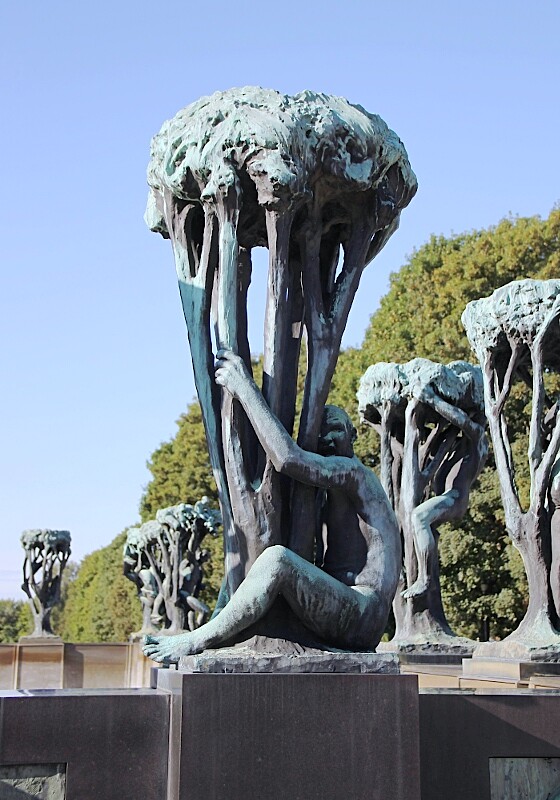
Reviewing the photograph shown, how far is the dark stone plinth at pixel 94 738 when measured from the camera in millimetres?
4363

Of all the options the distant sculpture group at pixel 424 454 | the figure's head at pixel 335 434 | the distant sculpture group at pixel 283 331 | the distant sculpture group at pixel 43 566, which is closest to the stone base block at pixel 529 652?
the distant sculpture group at pixel 424 454

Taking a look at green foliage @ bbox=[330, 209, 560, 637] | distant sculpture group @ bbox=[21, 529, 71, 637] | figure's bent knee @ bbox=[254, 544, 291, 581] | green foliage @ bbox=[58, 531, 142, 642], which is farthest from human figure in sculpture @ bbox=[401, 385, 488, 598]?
green foliage @ bbox=[58, 531, 142, 642]

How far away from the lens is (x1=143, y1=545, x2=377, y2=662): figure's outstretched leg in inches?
190

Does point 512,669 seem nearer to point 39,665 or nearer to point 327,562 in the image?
point 327,562

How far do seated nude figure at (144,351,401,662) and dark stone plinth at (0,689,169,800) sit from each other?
1.33 feet

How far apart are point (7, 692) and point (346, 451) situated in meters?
2.11

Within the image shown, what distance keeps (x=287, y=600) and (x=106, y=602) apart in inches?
1896

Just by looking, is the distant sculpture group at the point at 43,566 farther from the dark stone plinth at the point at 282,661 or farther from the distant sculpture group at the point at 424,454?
the dark stone plinth at the point at 282,661

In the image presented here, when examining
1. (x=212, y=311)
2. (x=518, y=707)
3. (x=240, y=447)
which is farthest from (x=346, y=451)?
(x=518, y=707)

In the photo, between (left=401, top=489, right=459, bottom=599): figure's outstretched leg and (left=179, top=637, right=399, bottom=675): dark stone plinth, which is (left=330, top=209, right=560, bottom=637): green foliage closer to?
Answer: (left=401, top=489, right=459, bottom=599): figure's outstretched leg

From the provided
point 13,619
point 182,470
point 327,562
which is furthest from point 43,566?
point 13,619

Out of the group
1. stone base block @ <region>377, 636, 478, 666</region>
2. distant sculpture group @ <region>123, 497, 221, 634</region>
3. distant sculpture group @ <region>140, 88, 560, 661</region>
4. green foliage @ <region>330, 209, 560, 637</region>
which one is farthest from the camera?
distant sculpture group @ <region>123, 497, 221, 634</region>

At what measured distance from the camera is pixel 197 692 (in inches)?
176

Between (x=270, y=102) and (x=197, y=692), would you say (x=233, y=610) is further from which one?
(x=270, y=102)
